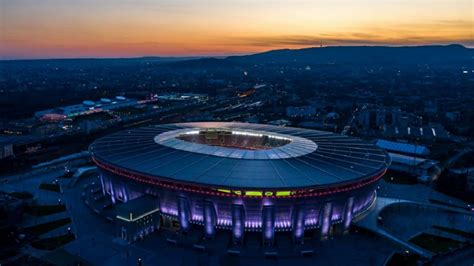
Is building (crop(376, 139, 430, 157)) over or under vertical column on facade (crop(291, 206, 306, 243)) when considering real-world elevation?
under

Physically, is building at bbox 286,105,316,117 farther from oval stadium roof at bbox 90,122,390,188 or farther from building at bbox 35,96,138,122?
oval stadium roof at bbox 90,122,390,188

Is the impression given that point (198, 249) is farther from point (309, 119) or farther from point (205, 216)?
point (309, 119)

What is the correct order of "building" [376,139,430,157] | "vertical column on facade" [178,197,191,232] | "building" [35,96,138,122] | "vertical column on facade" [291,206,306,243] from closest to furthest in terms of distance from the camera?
"vertical column on facade" [291,206,306,243]
"vertical column on facade" [178,197,191,232]
"building" [376,139,430,157]
"building" [35,96,138,122]

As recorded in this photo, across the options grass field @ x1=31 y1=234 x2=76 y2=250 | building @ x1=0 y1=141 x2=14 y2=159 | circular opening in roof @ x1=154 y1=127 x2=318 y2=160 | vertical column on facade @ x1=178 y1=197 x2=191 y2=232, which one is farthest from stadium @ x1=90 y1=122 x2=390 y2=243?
building @ x1=0 y1=141 x2=14 y2=159

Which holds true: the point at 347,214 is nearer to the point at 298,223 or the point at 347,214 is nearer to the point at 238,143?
the point at 298,223

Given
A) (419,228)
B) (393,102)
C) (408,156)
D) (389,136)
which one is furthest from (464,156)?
(393,102)
